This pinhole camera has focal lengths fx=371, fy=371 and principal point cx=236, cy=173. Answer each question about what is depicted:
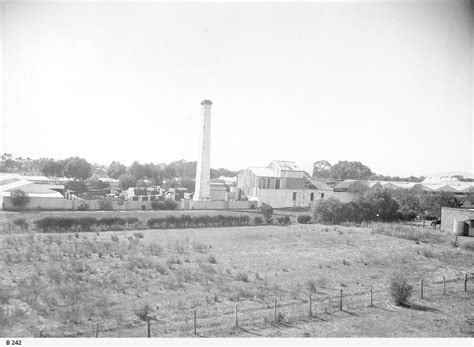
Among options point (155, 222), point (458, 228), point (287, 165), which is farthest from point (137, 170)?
point (458, 228)

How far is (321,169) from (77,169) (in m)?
38.9

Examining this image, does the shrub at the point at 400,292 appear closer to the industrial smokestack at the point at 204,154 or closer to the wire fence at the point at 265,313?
the wire fence at the point at 265,313

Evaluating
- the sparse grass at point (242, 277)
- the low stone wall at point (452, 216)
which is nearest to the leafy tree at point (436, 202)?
the low stone wall at point (452, 216)

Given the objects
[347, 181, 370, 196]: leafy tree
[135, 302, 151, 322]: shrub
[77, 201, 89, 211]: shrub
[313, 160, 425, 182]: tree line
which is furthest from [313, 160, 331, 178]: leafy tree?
[135, 302, 151, 322]: shrub

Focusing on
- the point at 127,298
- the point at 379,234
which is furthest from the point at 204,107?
the point at 127,298

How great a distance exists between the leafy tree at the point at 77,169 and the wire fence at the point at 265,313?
30.6m

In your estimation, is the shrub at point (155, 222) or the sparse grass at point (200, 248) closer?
the sparse grass at point (200, 248)

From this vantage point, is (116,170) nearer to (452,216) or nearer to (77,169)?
(77,169)

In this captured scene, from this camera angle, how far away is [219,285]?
11.2m

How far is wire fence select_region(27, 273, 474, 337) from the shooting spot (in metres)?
8.23

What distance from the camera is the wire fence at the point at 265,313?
8227 mm

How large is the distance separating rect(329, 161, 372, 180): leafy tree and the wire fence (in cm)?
4159

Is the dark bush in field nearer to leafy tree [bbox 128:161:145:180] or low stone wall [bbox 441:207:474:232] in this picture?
low stone wall [bbox 441:207:474:232]

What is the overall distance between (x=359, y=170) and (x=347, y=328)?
46.5 meters
